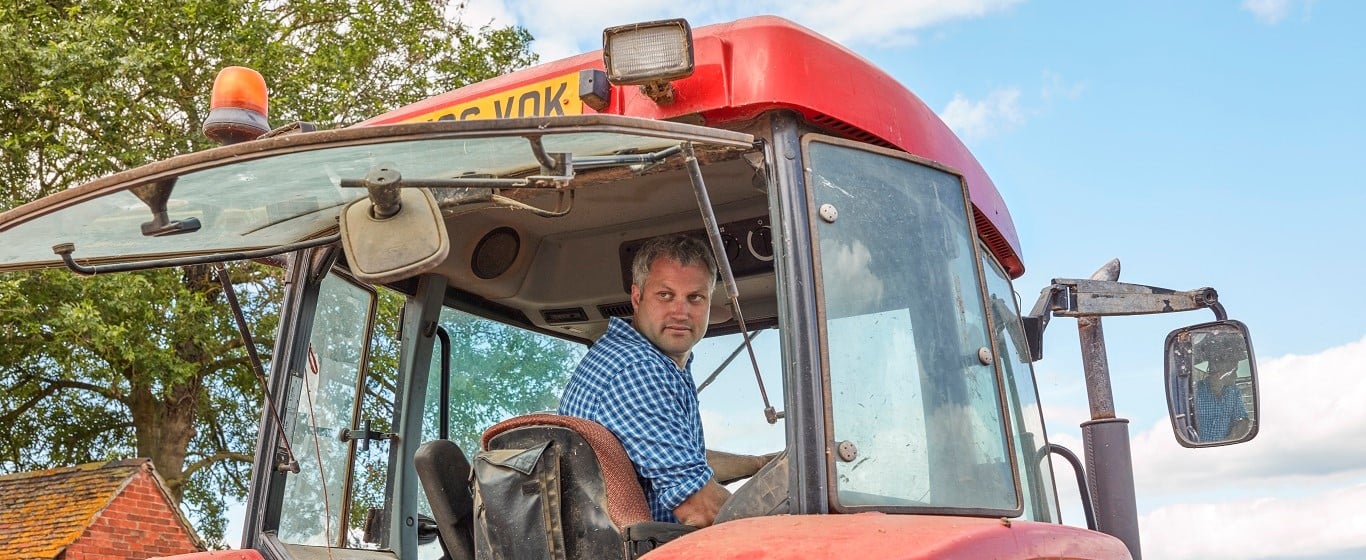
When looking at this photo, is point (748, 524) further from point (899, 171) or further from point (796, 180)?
point (899, 171)

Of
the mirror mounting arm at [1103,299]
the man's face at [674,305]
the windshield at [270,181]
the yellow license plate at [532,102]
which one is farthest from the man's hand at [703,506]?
the mirror mounting arm at [1103,299]

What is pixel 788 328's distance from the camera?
2598 millimetres

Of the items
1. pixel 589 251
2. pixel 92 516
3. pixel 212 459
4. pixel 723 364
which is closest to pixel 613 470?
pixel 723 364

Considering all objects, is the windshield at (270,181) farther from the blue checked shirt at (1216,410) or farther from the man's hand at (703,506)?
the blue checked shirt at (1216,410)

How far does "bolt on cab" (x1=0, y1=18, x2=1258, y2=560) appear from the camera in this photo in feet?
7.88

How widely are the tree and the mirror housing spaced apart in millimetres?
11874

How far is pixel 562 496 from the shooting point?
2889mm

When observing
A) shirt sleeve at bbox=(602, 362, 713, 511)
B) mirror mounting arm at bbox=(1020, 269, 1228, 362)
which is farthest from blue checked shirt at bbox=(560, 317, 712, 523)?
mirror mounting arm at bbox=(1020, 269, 1228, 362)

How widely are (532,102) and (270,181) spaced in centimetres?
71

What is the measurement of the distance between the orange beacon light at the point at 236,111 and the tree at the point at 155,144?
11183 mm

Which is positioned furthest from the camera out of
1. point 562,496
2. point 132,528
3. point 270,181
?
point 132,528

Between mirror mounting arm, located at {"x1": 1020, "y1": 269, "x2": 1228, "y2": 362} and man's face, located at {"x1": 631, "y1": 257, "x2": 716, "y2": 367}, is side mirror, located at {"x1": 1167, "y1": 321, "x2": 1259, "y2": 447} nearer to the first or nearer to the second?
mirror mounting arm, located at {"x1": 1020, "y1": 269, "x2": 1228, "y2": 362}

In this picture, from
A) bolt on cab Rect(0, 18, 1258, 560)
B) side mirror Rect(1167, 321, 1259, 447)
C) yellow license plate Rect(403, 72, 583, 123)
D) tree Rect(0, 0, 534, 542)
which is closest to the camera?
bolt on cab Rect(0, 18, 1258, 560)

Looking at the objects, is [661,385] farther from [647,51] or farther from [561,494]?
[647,51]
